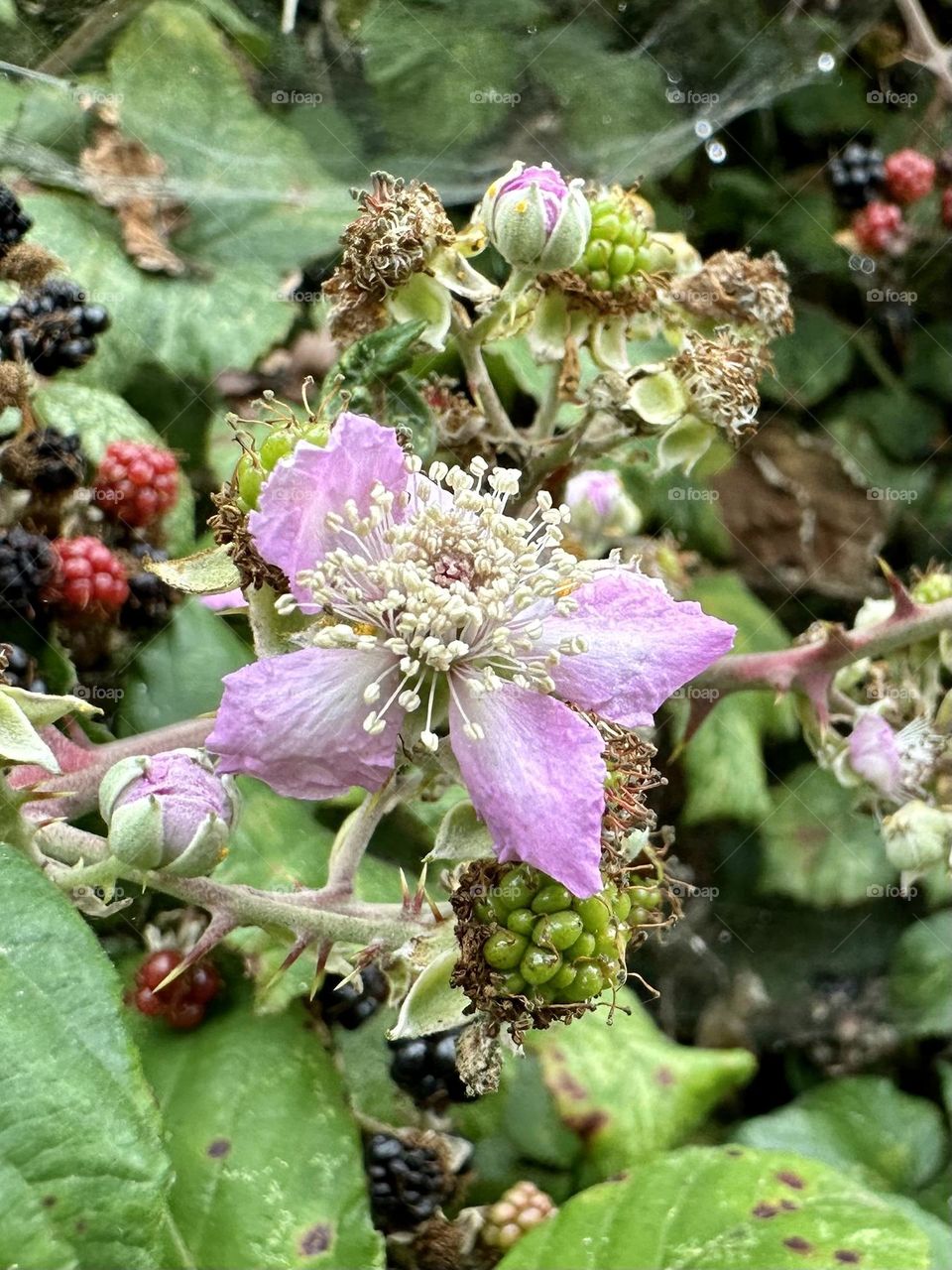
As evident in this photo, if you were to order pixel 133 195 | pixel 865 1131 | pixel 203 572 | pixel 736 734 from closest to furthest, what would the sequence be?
pixel 203 572
pixel 133 195
pixel 865 1131
pixel 736 734

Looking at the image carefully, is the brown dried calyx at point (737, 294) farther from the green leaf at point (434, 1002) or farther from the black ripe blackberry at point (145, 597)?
the green leaf at point (434, 1002)

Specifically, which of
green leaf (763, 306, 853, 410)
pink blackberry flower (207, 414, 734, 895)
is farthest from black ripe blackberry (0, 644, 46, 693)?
green leaf (763, 306, 853, 410)

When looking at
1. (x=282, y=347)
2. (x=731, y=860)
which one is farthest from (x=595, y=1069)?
(x=282, y=347)

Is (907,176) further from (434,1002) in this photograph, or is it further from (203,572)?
(434,1002)

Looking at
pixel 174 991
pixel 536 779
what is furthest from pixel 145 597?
pixel 536 779

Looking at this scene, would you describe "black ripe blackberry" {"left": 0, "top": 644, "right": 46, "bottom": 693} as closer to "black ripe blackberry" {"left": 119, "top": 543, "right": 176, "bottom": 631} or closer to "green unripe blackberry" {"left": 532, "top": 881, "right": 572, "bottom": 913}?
"black ripe blackberry" {"left": 119, "top": 543, "right": 176, "bottom": 631}

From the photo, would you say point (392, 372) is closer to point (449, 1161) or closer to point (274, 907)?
point (274, 907)
